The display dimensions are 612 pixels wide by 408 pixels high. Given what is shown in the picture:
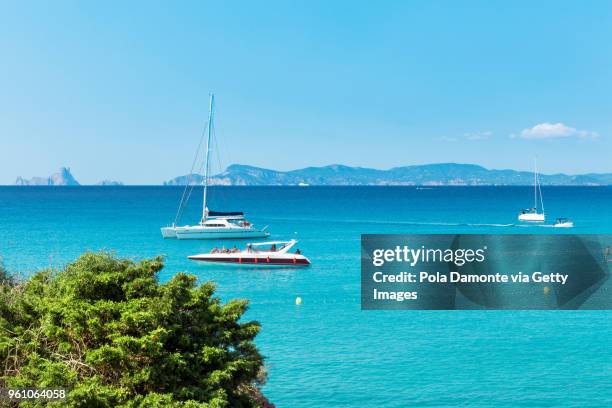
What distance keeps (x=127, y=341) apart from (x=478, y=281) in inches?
829

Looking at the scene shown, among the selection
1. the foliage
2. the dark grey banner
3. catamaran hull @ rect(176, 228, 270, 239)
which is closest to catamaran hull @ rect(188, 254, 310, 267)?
the dark grey banner

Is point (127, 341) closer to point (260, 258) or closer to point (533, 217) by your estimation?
point (260, 258)

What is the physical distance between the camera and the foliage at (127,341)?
9.69 meters

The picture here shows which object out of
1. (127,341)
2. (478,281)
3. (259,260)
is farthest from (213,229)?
(127,341)

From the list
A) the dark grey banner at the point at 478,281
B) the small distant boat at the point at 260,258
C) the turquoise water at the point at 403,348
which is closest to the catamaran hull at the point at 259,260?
the small distant boat at the point at 260,258

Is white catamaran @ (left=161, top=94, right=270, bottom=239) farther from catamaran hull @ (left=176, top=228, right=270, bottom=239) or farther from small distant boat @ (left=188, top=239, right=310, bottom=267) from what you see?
small distant boat @ (left=188, top=239, right=310, bottom=267)

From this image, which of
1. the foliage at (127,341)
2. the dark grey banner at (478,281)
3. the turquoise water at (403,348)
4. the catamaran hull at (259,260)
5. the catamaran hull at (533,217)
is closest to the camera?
the foliage at (127,341)

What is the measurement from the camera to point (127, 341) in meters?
9.68

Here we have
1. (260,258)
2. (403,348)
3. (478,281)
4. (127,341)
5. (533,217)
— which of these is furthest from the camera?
(533,217)

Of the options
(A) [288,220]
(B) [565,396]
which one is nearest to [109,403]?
(B) [565,396]

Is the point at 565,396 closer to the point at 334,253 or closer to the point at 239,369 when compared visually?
the point at 239,369

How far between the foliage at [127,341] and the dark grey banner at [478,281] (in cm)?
1243

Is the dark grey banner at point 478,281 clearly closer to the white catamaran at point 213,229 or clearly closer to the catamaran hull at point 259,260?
the catamaran hull at point 259,260

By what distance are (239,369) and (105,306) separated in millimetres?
2547
